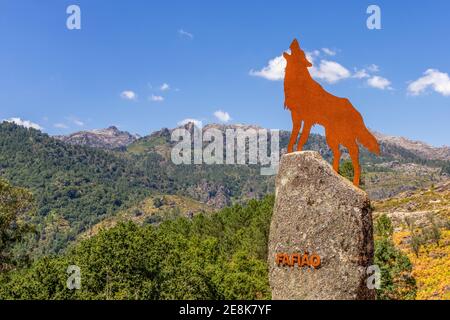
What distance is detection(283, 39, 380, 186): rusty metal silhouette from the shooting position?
797 inches

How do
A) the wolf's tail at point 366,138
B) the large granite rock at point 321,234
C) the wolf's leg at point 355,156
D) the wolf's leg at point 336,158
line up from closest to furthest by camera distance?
the large granite rock at point 321,234, the wolf's leg at point 336,158, the wolf's leg at point 355,156, the wolf's tail at point 366,138

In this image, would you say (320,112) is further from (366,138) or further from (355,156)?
(355,156)

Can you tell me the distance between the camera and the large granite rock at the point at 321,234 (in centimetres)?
1745

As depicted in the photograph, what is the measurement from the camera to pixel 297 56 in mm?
20781

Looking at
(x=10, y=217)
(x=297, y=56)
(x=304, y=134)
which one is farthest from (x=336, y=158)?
(x=10, y=217)

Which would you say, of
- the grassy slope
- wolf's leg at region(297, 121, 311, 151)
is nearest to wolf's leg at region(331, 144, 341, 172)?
wolf's leg at region(297, 121, 311, 151)

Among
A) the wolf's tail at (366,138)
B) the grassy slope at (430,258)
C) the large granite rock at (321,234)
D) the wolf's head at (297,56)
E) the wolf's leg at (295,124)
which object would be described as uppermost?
the wolf's head at (297,56)

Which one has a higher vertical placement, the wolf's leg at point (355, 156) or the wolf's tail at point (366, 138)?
the wolf's tail at point (366, 138)

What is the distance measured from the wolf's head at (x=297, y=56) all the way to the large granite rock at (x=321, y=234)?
15.1 feet

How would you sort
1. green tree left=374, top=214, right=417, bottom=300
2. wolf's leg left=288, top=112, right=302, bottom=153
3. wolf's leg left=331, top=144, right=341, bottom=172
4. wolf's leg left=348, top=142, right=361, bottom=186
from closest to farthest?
wolf's leg left=331, top=144, right=341, bottom=172 → wolf's leg left=348, top=142, right=361, bottom=186 → wolf's leg left=288, top=112, right=302, bottom=153 → green tree left=374, top=214, right=417, bottom=300

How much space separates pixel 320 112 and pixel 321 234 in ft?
19.2

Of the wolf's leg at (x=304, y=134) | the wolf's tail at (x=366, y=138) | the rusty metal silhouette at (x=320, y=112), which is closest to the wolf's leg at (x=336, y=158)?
the rusty metal silhouette at (x=320, y=112)

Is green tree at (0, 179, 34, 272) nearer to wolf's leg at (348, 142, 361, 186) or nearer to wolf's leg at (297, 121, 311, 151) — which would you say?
wolf's leg at (297, 121, 311, 151)

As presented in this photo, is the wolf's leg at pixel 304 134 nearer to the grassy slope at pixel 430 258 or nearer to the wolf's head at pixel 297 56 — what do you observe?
the wolf's head at pixel 297 56
